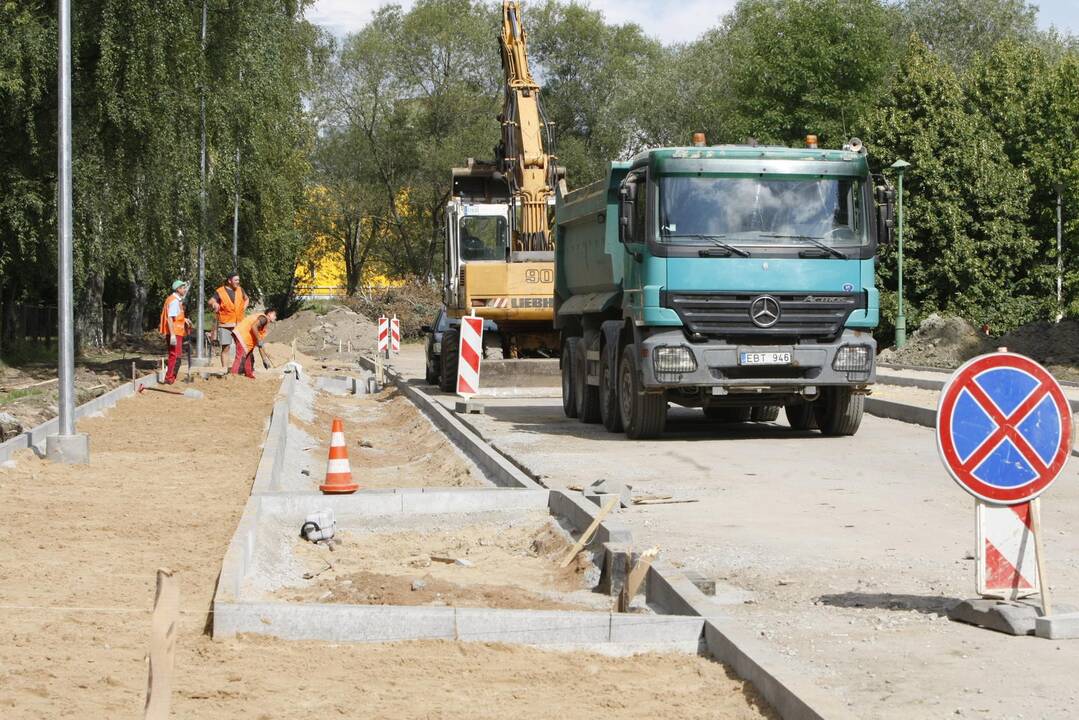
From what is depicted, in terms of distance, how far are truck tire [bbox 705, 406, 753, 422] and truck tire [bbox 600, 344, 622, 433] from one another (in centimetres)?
228

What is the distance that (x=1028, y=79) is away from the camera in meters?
55.7

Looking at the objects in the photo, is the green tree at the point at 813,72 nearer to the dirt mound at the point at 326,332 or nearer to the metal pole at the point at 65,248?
the dirt mound at the point at 326,332

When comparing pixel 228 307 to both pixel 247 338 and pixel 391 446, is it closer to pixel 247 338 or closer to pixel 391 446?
pixel 247 338

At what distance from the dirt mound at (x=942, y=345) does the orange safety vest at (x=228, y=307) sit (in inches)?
797

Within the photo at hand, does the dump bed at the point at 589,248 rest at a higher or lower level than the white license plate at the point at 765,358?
higher

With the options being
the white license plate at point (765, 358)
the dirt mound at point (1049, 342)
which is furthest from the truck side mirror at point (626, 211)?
the dirt mound at point (1049, 342)

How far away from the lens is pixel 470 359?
2286cm

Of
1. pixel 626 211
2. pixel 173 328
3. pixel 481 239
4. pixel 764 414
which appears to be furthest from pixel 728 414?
pixel 173 328

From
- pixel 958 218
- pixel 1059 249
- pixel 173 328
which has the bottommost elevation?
pixel 173 328

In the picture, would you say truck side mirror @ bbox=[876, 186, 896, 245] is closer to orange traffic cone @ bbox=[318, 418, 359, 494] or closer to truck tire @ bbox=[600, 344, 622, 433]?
truck tire @ bbox=[600, 344, 622, 433]

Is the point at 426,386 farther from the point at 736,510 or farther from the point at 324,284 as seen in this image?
the point at 324,284

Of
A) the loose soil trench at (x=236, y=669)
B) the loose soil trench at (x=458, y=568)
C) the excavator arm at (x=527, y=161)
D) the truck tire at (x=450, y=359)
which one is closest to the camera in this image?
the loose soil trench at (x=236, y=669)

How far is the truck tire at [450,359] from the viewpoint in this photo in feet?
88.6

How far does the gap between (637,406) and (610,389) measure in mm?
1389
